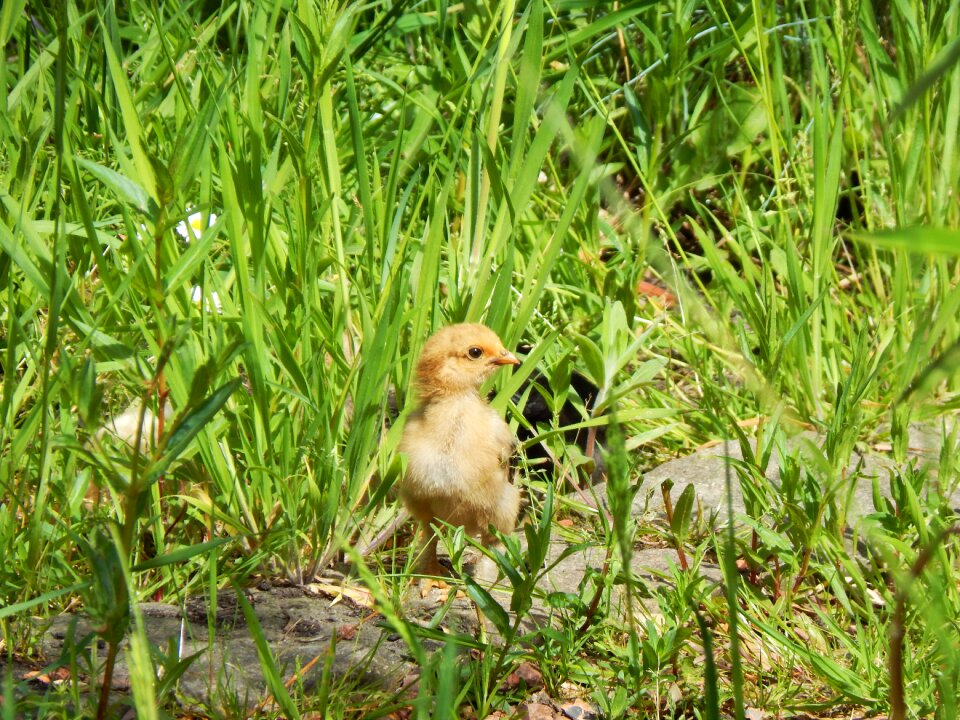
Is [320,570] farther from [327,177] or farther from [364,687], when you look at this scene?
[327,177]

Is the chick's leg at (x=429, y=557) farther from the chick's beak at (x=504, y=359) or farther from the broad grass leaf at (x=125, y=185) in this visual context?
the broad grass leaf at (x=125, y=185)

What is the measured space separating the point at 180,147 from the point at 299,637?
1.35 metres

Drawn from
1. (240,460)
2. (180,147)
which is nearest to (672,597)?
(240,460)

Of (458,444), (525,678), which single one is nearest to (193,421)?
(525,678)

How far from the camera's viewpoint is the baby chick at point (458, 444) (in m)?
3.76

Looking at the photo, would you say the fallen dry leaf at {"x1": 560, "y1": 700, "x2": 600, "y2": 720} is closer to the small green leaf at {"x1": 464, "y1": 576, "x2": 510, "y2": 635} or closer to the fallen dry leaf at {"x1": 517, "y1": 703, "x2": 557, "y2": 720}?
the fallen dry leaf at {"x1": 517, "y1": 703, "x2": 557, "y2": 720}

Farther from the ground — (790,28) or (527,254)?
(790,28)

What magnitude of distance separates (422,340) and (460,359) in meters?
0.31

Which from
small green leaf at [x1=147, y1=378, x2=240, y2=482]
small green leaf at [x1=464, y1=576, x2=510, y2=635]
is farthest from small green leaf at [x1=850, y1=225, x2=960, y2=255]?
small green leaf at [x1=464, y1=576, x2=510, y2=635]

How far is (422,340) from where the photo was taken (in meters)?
4.22

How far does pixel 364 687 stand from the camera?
290cm

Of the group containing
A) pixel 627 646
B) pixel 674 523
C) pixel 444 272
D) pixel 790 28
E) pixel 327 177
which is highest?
pixel 790 28

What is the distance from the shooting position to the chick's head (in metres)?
3.94

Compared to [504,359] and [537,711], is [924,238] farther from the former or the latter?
[504,359]
